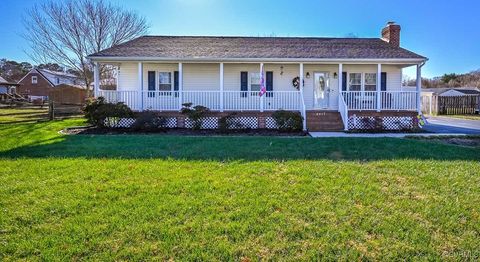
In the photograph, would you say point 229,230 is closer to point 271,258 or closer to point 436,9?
point 271,258

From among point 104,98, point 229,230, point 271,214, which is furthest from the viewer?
point 104,98

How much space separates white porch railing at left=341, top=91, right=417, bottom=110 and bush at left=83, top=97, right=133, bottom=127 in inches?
403

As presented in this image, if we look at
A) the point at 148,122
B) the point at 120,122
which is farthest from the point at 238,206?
the point at 120,122

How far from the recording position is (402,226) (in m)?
4.13

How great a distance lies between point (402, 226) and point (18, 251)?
169 inches

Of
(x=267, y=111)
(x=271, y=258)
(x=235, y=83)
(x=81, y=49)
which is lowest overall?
(x=271, y=258)

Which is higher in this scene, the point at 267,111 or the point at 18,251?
the point at 267,111

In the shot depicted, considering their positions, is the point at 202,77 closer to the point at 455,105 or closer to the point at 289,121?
the point at 289,121

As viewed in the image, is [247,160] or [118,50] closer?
[247,160]

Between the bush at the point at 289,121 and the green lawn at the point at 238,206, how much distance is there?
6044 mm

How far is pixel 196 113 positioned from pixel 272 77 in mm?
5032

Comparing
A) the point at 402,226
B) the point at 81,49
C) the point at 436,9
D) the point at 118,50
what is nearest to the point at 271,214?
the point at 402,226

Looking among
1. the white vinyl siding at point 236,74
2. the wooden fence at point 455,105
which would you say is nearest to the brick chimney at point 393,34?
the white vinyl siding at point 236,74

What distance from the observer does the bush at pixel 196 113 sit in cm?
1496
